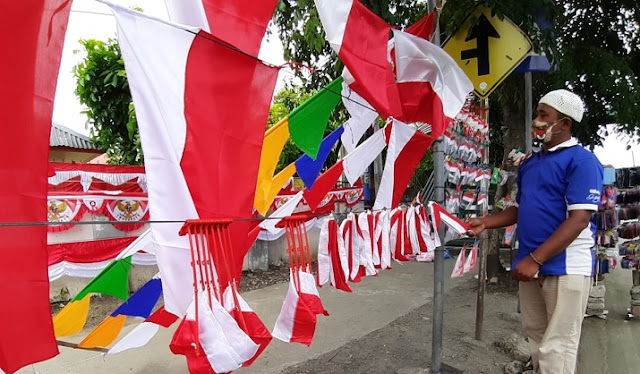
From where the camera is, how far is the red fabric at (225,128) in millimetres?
1761

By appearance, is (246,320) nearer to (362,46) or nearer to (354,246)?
(354,246)

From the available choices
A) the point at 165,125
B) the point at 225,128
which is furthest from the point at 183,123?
the point at 225,128

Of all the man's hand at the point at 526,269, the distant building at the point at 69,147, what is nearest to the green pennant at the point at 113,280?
the man's hand at the point at 526,269

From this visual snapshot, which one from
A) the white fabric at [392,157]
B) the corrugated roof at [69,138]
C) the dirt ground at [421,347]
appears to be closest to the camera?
the white fabric at [392,157]

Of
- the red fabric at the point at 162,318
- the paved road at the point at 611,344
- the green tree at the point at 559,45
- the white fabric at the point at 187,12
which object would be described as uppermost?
the green tree at the point at 559,45

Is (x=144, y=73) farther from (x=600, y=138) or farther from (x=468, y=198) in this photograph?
(x=600, y=138)

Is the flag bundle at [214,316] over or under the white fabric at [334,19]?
under

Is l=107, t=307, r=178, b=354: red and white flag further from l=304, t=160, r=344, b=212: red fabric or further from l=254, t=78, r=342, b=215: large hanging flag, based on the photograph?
l=304, t=160, r=344, b=212: red fabric

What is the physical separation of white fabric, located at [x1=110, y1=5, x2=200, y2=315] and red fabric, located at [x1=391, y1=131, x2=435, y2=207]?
1854 mm

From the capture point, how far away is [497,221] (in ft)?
10.1

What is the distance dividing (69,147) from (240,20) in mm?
6601

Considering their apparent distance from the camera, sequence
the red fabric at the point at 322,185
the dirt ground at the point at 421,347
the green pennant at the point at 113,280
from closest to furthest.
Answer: the green pennant at the point at 113,280 → the red fabric at the point at 322,185 → the dirt ground at the point at 421,347

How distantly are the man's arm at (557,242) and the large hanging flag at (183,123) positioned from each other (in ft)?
5.47

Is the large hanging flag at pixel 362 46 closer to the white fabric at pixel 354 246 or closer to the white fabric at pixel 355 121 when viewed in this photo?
the white fabric at pixel 355 121
